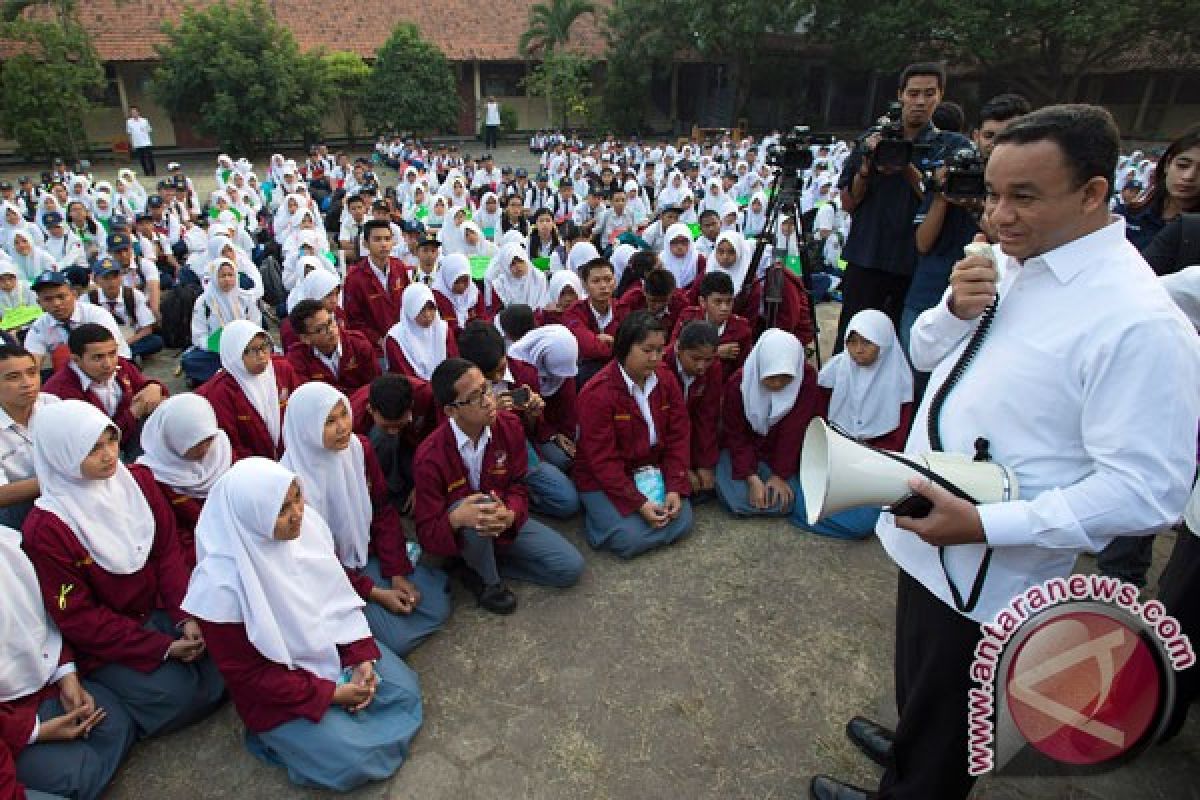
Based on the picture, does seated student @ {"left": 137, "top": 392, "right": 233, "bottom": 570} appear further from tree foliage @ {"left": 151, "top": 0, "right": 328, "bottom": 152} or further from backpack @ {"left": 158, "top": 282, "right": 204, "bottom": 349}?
tree foliage @ {"left": 151, "top": 0, "right": 328, "bottom": 152}

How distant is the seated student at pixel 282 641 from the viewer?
2002 mm

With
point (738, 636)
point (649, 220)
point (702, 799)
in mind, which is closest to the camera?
point (702, 799)

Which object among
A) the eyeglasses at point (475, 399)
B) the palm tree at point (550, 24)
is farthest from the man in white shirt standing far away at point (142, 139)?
the eyeglasses at point (475, 399)

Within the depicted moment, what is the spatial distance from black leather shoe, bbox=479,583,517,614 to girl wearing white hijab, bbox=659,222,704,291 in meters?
3.80

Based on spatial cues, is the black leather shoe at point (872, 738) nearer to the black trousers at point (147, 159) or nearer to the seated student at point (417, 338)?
the seated student at point (417, 338)

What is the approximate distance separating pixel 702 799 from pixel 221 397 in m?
2.81

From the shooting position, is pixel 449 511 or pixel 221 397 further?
pixel 221 397

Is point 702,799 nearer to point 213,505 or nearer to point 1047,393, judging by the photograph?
point 1047,393

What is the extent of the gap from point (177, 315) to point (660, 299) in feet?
14.9

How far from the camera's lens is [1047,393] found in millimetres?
1176

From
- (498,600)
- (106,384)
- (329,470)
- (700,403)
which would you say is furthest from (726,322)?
(106,384)

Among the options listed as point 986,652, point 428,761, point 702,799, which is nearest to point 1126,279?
point 986,652

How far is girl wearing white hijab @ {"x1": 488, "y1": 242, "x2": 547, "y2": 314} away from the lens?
18.5 ft

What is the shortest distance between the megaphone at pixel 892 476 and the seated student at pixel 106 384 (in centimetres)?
347
